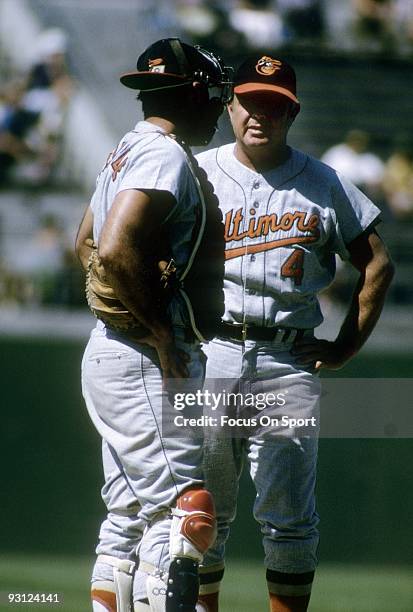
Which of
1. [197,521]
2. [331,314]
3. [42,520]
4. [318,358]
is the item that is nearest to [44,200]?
[331,314]

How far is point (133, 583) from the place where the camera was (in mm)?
3254

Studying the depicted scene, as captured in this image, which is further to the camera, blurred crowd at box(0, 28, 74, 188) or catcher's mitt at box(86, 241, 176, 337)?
blurred crowd at box(0, 28, 74, 188)

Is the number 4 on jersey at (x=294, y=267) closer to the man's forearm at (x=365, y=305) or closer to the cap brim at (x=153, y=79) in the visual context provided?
the man's forearm at (x=365, y=305)

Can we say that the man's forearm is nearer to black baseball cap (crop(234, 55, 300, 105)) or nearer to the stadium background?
black baseball cap (crop(234, 55, 300, 105))

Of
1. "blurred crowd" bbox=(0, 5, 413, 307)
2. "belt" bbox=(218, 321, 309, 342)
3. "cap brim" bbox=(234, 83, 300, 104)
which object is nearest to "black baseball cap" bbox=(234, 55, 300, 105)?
"cap brim" bbox=(234, 83, 300, 104)

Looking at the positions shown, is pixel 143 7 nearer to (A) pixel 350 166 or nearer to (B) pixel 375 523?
(A) pixel 350 166

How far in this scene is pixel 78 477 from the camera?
5.55m

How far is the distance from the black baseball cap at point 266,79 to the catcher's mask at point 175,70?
0.86ft

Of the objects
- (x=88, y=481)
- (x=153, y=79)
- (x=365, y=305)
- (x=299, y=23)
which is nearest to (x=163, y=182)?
(x=153, y=79)

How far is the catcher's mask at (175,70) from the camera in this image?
321cm

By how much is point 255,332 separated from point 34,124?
17.5ft

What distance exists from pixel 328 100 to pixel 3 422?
4.38m

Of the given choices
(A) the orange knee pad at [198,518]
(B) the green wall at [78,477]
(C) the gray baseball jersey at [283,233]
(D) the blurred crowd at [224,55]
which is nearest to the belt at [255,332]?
(C) the gray baseball jersey at [283,233]

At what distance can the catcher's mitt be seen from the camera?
3170 millimetres
